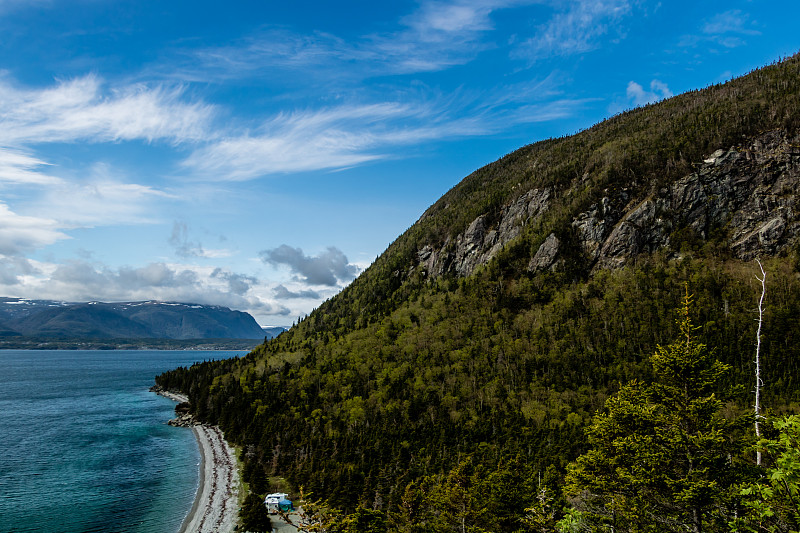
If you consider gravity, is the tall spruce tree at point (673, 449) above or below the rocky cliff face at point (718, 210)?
below

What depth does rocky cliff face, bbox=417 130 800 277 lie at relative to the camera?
14538 cm

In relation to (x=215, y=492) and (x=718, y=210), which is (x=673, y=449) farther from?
(x=718, y=210)

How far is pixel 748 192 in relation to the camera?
154250 millimetres

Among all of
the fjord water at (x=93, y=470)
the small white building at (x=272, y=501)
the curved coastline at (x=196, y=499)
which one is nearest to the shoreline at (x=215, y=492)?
the curved coastline at (x=196, y=499)

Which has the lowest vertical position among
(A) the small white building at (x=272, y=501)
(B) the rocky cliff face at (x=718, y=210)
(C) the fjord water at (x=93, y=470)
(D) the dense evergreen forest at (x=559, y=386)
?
(C) the fjord water at (x=93, y=470)

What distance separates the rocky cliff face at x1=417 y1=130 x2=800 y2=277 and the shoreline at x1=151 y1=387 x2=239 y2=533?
454 feet

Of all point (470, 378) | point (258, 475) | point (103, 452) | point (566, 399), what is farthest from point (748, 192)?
point (103, 452)

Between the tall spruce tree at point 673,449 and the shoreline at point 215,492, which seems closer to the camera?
the tall spruce tree at point 673,449

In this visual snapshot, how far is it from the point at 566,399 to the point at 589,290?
50.7 meters

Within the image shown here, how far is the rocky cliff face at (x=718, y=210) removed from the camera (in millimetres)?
145375

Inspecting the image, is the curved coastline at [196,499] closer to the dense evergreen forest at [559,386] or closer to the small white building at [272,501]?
the dense evergreen forest at [559,386]

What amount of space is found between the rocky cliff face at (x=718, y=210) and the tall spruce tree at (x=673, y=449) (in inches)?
6030

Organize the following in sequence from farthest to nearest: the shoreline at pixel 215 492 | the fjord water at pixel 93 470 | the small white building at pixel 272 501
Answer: the small white building at pixel 272 501 < the fjord water at pixel 93 470 < the shoreline at pixel 215 492

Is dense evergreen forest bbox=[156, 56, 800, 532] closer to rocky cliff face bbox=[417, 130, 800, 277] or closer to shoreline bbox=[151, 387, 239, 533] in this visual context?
rocky cliff face bbox=[417, 130, 800, 277]
